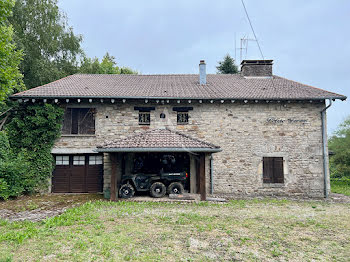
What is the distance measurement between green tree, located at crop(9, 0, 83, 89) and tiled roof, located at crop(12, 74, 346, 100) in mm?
4363

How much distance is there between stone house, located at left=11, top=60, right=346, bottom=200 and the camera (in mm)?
11070

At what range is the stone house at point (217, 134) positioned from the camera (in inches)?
436

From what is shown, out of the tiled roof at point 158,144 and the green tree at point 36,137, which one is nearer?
the tiled roof at point 158,144

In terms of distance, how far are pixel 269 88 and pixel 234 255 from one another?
1024 centimetres

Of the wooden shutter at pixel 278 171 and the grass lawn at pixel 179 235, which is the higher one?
the wooden shutter at pixel 278 171

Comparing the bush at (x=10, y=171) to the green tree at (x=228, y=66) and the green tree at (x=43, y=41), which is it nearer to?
the green tree at (x=43, y=41)

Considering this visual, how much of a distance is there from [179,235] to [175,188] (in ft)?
14.2

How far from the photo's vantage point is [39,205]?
28.6 ft

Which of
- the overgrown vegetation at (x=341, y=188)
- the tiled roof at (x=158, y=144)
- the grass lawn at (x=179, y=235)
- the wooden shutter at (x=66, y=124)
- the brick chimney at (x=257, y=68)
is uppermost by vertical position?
the brick chimney at (x=257, y=68)

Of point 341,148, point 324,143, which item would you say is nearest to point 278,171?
point 324,143

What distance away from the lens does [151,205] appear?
8445 mm

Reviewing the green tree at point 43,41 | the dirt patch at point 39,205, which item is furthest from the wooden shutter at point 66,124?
the green tree at point 43,41

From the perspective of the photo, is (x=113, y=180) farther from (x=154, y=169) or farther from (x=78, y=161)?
(x=78, y=161)

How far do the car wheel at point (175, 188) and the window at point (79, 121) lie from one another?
4.54m
